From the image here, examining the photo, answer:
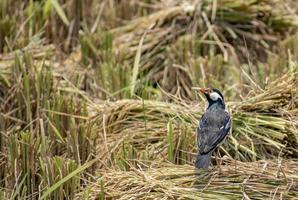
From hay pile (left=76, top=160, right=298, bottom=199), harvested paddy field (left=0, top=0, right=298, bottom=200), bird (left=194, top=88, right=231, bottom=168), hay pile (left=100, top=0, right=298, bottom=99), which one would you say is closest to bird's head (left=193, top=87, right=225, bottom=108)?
bird (left=194, top=88, right=231, bottom=168)

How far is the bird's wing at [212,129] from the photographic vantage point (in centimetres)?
598

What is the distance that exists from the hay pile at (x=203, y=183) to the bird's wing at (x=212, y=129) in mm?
134

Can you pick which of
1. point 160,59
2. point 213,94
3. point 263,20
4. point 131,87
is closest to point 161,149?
point 213,94

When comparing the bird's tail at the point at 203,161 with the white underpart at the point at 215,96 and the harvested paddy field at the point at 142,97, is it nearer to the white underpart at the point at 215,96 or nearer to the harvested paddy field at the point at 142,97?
the harvested paddy field at the point at 142,97

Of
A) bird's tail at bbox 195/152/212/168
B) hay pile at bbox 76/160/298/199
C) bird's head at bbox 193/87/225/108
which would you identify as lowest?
hay pile at bbox 76/160/298/199

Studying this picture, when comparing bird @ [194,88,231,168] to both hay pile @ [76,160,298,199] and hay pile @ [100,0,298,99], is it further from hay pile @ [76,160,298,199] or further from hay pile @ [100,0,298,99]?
hay pile @ [100,0,298,99]

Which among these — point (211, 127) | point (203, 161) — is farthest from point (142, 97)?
point (203, 161)

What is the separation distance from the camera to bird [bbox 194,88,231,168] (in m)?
5.95

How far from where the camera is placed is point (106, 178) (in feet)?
20.0

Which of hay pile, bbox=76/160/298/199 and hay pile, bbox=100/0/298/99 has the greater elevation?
hay pile, bbox=100/0/298/99

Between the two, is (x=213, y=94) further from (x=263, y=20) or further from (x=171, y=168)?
(x=263, y=20)

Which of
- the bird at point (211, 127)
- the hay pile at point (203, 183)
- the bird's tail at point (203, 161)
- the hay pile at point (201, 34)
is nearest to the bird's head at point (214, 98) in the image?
the bird at point (211, 127)

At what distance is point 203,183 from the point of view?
593 cm

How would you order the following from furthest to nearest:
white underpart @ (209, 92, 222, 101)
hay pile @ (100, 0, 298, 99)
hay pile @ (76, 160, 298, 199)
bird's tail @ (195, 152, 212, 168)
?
1. hay pile @ (100, 0, 298, 99)
2. white underpart @ (209, 92, 222, 101)
3. bird's tail @ (195, 152, 212, 168)
4. hay pile @ (76, 160, 298, 199)
